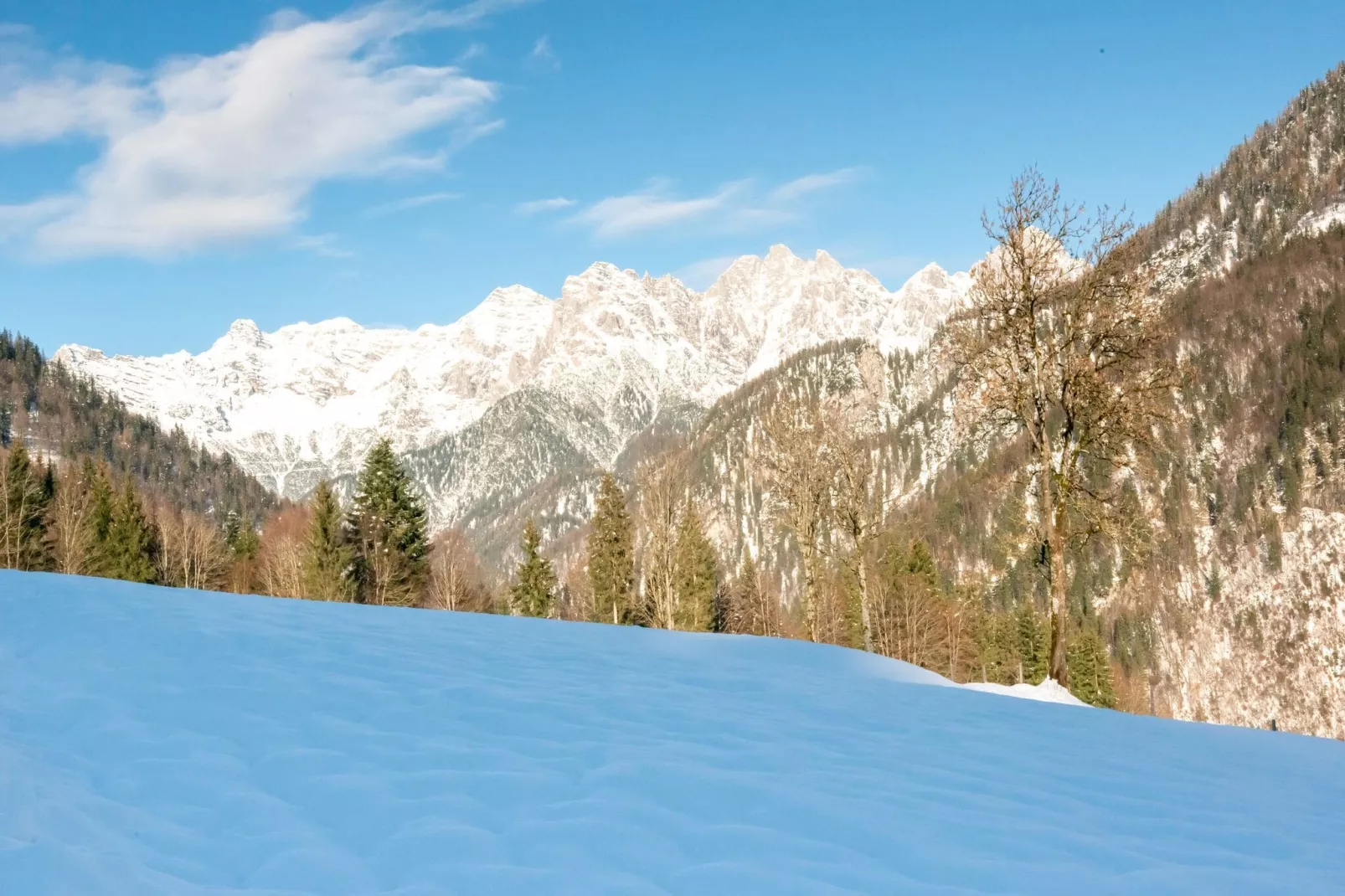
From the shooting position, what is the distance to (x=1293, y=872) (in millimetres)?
5875

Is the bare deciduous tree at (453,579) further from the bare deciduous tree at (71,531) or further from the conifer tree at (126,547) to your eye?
the bare deciduous tree at (71,531)

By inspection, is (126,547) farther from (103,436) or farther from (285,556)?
(103,436)

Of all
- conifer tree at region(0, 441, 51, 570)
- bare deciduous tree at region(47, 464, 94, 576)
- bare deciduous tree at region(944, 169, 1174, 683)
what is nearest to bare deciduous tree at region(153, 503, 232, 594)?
bare deciduous tree at region(47, 464, 94, 576)

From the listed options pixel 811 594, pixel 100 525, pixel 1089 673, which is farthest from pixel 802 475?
pixel 100 525

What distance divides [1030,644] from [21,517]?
202 ft

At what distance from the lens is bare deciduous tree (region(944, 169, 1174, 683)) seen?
64.5ft

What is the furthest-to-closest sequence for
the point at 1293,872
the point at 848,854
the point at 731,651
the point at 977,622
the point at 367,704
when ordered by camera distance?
the point at 977,622 → the point at 731,651 → the point at 367,704 → the point at 1293,872 → the point at 848,854

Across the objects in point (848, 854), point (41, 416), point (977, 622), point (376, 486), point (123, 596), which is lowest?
point (977, 622)

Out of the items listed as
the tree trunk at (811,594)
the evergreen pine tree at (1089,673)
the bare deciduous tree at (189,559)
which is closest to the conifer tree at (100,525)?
the bare deciduous tree at (189,559)

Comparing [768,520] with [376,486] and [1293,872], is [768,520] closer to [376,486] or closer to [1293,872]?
[376,486]

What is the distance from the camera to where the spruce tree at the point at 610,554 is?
55.4 m

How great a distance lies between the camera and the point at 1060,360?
68.0 ft

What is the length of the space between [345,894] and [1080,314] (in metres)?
19.5

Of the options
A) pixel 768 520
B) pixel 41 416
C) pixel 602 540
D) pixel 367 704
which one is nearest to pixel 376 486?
pixel 602 540
